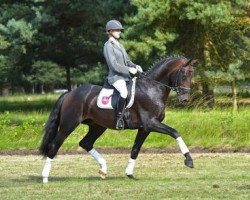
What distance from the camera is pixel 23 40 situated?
87.3 ft

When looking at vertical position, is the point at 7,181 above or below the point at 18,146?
above

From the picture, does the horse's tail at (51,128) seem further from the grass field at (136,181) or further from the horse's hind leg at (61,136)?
the grass field at (136,181)

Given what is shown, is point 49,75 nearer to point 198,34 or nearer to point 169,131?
point 198,34

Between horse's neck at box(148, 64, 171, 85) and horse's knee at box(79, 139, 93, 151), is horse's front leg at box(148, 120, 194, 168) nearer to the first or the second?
horse's neck at box(148, 64, 171, 85)

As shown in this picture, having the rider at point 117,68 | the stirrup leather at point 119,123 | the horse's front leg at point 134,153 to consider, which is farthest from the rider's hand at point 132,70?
the horse's front leg at point 134,153

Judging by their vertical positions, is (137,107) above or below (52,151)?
above

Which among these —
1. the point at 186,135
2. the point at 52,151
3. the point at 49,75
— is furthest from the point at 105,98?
the point at 49,75

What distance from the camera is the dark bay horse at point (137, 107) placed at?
12289 mm

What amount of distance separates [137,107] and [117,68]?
0.76 metres

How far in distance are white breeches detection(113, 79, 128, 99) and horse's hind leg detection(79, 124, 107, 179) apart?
1.26m

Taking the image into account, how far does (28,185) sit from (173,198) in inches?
120

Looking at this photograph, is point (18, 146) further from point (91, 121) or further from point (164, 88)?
point (164, 88)

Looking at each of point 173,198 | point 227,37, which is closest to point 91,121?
point 173,198

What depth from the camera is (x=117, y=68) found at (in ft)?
40.3
